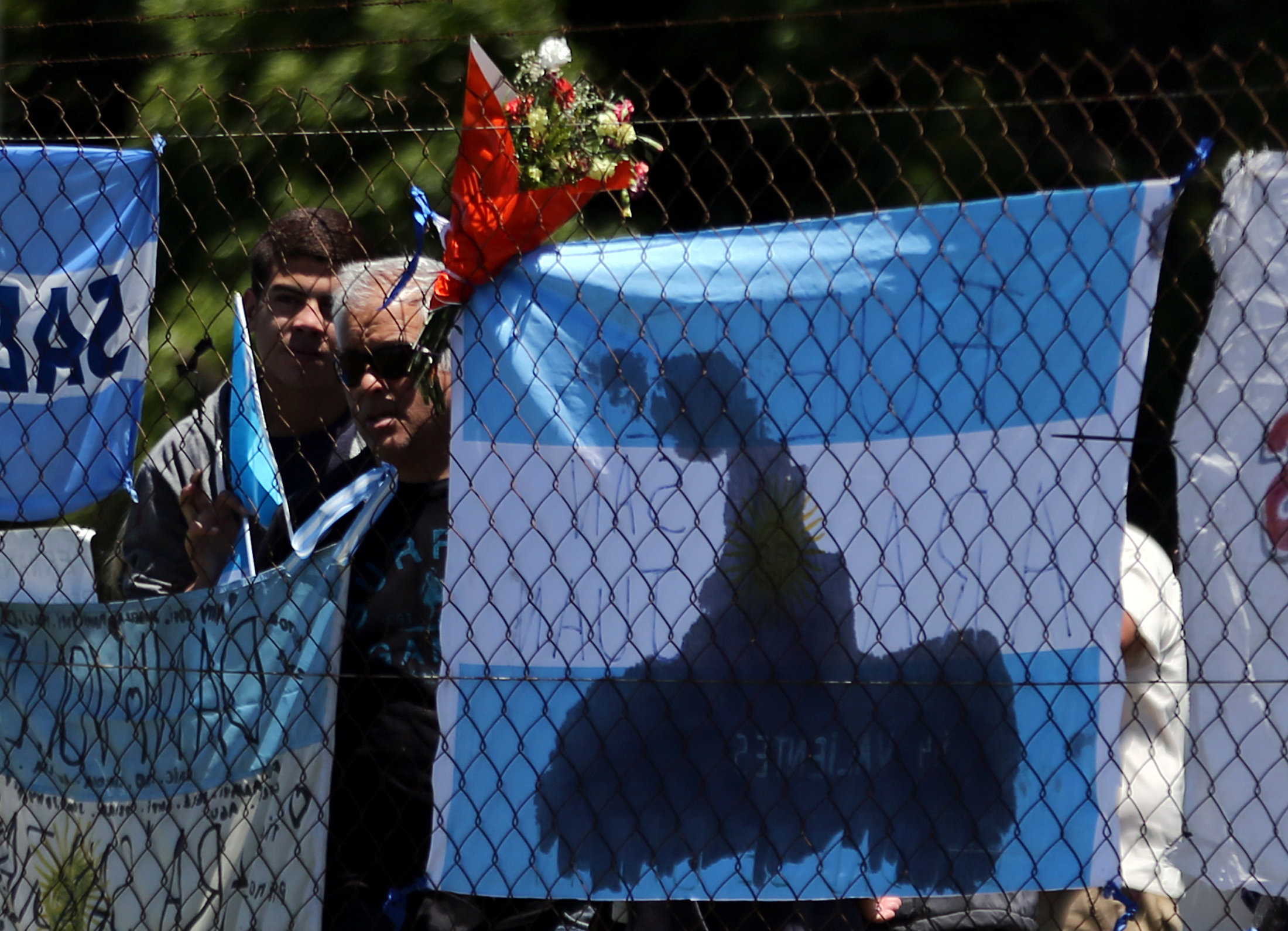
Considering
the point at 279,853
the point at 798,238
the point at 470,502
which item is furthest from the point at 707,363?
the point at 279,853

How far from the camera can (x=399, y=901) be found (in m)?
2.72

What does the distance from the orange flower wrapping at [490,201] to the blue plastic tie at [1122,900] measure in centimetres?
147

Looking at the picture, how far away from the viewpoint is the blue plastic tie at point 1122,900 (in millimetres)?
2598

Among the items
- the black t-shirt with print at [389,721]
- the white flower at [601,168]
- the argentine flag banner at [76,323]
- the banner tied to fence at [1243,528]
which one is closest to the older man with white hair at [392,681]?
the black t-shirt with print at [389,721]

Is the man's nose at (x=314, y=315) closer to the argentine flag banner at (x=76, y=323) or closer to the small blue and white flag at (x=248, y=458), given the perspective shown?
the small blue and white flag at (x=248, y=458)

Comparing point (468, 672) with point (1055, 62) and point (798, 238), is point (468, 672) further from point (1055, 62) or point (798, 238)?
point (1055, 62)

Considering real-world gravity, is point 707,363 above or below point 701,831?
above

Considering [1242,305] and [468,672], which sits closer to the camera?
[1242,305]

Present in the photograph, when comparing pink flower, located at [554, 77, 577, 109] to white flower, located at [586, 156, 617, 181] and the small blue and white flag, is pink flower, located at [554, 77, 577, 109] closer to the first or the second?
white flower, located at [586, 156, 617, 181]

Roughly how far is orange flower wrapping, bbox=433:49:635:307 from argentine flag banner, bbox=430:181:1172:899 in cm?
5

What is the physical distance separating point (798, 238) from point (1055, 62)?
160cm

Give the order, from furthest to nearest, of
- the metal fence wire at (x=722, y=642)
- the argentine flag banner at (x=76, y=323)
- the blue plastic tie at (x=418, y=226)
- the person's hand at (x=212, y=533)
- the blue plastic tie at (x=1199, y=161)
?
the argentine flag banner at (x=76, y=323) < the person's hand at (x=212, y=533) < the blue plastic tie at (x=418, y=226) < the metal fence wire at (x=722, y=642) < the blue plastic tie at (x=1199, y=161)

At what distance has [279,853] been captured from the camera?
2785 millimetres

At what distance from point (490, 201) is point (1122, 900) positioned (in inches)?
64.9
